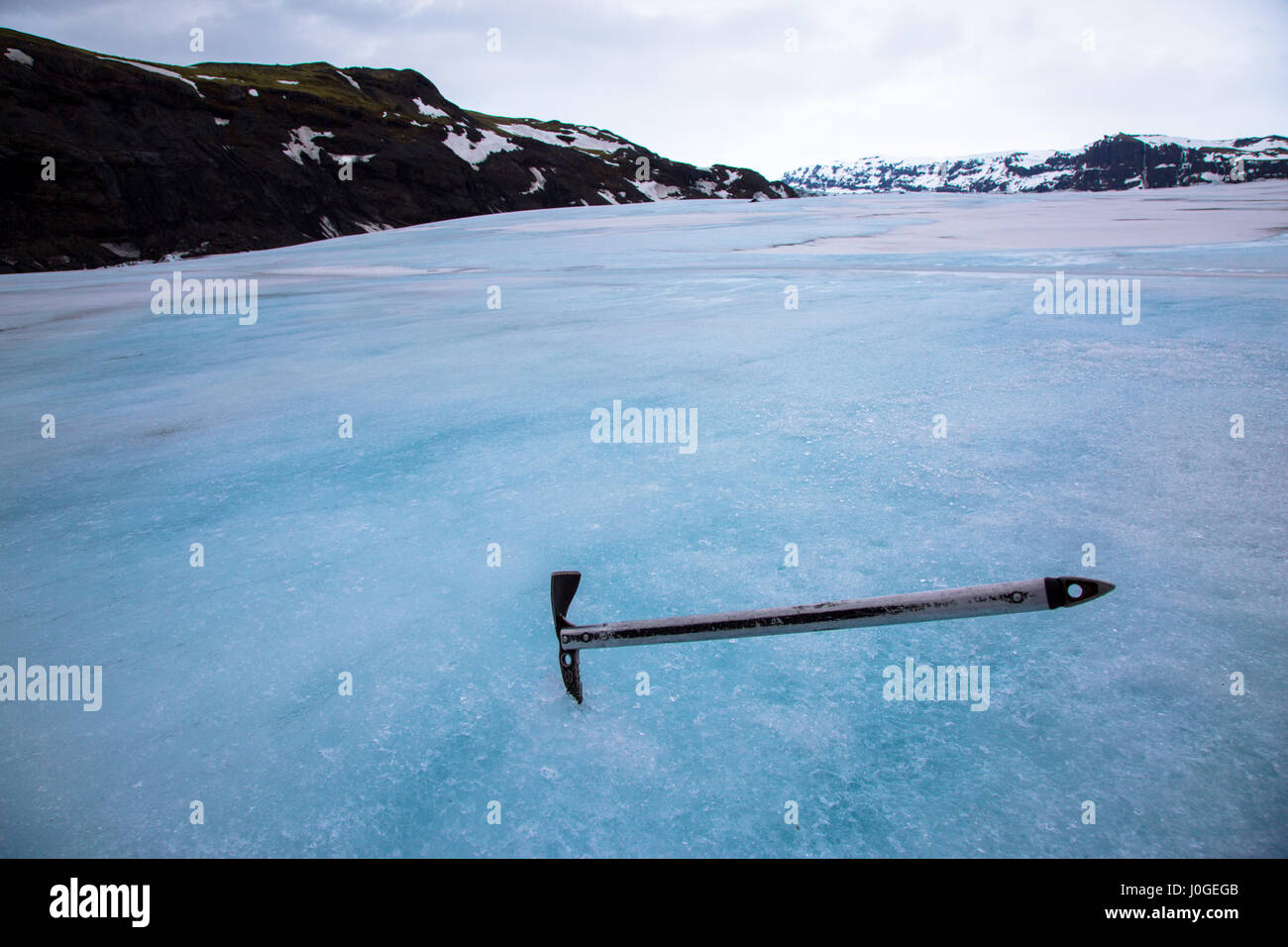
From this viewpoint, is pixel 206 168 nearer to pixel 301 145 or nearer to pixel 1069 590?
pixel 301 145

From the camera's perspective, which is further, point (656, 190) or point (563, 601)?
point (656, 190)

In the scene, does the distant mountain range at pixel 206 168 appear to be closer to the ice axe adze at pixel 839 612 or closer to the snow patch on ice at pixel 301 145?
the snow patch on ice at pixel 301 145

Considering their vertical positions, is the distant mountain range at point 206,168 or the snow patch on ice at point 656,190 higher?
the snow patch on ice at point 656,190

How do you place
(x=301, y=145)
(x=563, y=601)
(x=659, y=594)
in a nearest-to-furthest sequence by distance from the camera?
(x=563, y=601) < (x=659, y=594) < (x=301, y=145)

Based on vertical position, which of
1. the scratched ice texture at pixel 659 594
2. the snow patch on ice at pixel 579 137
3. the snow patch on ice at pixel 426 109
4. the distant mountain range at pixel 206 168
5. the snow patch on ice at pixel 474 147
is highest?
the snow patch on ice at pixel 426 109

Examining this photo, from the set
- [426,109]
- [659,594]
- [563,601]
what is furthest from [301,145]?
[563,601]

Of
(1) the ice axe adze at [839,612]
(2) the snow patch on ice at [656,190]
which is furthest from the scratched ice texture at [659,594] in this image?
(2) the snow patch on ice at [656,190]
